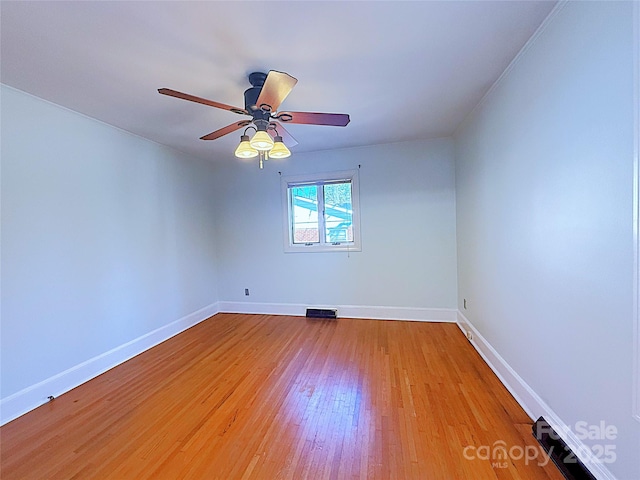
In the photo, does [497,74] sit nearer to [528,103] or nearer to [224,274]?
[528,103]

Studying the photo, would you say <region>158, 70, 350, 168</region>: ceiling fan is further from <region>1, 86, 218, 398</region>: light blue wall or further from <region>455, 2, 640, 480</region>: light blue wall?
<region>1, 86, 218, 398</region>: light blue wall

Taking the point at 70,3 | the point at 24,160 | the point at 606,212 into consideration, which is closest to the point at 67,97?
the point at 24,160

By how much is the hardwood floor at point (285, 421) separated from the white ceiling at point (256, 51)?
2.43 m

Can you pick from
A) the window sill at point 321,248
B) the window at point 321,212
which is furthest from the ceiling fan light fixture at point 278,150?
the window sill at point 321,248

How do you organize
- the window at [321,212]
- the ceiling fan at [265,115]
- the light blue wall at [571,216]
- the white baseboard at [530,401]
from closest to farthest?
the light blue wall at [571,216], the white baseboard at [530,401], the ceiling fan at [265,115], the window at [321,212]

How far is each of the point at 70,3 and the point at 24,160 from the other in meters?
1.45

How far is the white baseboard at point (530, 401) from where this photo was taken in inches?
51.3

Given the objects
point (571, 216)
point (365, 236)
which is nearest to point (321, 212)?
point (365, 236)

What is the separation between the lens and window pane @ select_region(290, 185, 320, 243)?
13.6 ft

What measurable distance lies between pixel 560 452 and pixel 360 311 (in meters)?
2.61

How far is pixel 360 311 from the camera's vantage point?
3980 millimetres

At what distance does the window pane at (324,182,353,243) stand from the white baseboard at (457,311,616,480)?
1.98 m

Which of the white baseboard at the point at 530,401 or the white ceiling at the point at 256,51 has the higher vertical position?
the white ceiling at the point at 256,51

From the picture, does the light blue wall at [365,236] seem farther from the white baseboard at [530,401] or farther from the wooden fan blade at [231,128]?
the wooden fan blade at [231,128]
